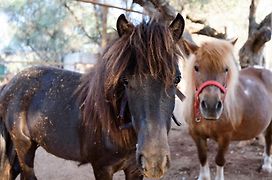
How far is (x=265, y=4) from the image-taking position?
9.89 meters

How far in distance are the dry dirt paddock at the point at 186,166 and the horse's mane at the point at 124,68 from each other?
8.30ft

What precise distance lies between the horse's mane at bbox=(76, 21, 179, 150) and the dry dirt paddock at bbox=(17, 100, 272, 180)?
253cm

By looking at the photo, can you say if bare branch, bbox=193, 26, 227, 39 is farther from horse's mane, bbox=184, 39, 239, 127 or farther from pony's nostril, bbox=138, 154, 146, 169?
pony's nostril, bbox=138, 154, 146, 169

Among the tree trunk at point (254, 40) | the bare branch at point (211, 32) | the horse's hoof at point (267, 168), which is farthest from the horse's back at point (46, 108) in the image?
the tree trunk at point (254, 40)

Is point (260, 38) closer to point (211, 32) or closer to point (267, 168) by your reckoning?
point (211, 32)

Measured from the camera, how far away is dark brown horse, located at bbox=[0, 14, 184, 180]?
154 cm

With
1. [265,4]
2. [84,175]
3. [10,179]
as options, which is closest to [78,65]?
[265,4]

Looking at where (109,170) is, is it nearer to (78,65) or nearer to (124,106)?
(124,106)

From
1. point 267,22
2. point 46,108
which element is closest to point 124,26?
point 46,108

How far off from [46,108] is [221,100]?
1.65 m

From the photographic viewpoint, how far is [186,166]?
4.62m

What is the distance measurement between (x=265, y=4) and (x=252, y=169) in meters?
6.86

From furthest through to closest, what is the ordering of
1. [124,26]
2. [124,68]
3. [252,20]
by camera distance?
[252,20]
[124,26]
[124,68]

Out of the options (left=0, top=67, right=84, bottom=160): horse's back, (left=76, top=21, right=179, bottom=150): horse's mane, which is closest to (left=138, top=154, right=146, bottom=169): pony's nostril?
(left=76, top=21, right=179, bottom=150): horse's mane
